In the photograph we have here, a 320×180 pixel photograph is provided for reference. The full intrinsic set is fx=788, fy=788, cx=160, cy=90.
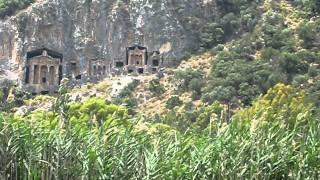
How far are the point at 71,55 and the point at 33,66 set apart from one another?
4.53 m

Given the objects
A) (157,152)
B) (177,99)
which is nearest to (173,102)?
(177,99)

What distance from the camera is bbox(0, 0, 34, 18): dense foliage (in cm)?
9325

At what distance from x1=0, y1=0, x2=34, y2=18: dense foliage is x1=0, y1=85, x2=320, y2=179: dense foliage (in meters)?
65.7

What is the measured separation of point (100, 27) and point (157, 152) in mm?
63593

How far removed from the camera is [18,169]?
95.3 ft

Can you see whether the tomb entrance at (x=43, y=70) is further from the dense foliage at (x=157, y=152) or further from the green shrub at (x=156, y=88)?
the dense foliage at (x=157, y=152)

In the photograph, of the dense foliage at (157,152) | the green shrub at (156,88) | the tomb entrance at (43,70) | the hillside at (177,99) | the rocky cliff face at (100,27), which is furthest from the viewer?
the rocky cliff face at (100,27)

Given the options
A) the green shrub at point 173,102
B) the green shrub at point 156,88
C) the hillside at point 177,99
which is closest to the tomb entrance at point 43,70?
the hillside at point 177,99

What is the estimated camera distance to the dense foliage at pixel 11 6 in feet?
306

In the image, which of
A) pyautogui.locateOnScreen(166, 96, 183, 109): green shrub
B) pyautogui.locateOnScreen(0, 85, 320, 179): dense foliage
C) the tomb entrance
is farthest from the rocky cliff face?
pyautogui.locateOnScreen(0, 85, 320, 179): dense foliage

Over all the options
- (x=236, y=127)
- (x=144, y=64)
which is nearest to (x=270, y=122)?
(x=236, y=127)

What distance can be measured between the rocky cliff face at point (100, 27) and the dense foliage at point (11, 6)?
236 centimetres

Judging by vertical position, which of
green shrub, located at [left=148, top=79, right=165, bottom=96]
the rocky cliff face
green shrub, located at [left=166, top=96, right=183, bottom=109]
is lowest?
green shrub, located at [left=166, top=96, right=183, bottom=109]

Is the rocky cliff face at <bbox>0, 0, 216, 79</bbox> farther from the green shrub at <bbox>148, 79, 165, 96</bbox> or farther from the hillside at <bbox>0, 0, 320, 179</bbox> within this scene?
the green shrub at <bbox>148, 79, 165, 96</bbox>
